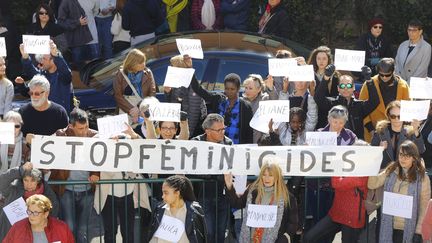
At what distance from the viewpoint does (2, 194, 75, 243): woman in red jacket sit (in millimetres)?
9211

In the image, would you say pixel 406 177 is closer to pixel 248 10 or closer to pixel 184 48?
pixel 184 48

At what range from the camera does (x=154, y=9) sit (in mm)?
16281

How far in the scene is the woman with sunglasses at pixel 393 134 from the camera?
402 inches

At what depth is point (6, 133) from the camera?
9773mm

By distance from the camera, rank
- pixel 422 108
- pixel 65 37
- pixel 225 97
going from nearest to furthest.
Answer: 1. pixel 422 108
2. pixel 225 97
3. pixel 65 37

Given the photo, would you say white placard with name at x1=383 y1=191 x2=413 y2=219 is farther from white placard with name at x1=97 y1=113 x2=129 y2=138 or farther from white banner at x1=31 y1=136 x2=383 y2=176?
white placard with name at x1=97 y1=113 x2=129 y2=138

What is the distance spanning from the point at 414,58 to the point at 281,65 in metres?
3.83

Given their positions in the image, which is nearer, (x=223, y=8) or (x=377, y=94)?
(x=377, y=94)

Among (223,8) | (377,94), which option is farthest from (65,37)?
(377,94)

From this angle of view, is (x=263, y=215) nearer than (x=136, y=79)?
Yes

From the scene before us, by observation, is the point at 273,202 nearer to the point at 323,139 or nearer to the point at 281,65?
the point at 323,139

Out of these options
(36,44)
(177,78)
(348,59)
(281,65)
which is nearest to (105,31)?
(36,44)

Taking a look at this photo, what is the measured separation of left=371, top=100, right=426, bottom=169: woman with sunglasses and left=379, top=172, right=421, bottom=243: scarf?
20.4 inches

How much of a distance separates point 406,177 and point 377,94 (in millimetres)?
2174
